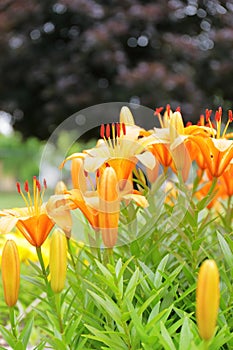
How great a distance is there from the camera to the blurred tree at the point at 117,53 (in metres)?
5.34

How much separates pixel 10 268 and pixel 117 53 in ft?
16.1

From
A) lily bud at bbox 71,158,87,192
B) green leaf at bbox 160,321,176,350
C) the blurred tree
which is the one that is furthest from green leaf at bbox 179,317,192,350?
the blurred tree

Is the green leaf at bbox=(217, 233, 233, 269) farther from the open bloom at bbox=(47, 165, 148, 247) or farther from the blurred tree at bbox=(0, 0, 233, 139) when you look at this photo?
the blurred tree at bbox=(0, 0, 233, 139)

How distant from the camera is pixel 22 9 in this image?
5.79 metres

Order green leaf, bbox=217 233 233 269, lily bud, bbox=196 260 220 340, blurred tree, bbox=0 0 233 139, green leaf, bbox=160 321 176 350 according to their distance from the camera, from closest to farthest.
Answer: lily bud, bbox=196 260 220 340 < green leaf, bbox=160 321 176 350 < green leaf, bbox=217 233 233 269 < blurred tree, bbox=0 0 233 139

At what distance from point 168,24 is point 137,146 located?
17.1 ft

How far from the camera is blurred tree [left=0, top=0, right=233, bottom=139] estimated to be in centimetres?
534

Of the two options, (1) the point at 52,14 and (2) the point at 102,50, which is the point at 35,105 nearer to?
(1) the point at 52,14

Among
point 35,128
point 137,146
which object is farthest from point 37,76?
point 137,146

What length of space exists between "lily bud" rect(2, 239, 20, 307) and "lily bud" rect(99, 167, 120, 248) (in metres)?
0.11

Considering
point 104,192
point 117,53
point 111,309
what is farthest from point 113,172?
point 117,53

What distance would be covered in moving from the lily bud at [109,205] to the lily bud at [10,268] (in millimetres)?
114

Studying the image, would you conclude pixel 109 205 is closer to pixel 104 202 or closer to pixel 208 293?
pixel 104 202

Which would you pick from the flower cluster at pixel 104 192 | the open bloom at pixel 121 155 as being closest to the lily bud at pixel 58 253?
the flower cluster at pixel 104 192
